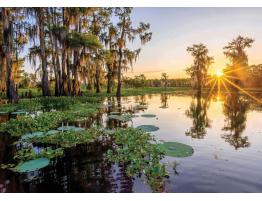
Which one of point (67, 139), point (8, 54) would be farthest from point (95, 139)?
point (8, 54)

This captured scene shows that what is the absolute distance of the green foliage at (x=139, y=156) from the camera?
491 cm

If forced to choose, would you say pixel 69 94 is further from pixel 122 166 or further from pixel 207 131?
pixel 122 166

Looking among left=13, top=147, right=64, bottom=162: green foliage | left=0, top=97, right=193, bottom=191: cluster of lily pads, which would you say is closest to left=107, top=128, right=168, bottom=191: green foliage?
left=0, top=97, right=193, bottom=191: cluster of lily pads

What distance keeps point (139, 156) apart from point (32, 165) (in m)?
2.40

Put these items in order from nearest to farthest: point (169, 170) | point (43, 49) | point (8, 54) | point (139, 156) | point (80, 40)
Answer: point (169, 170) < point (139, 156) < point (8, 54) < point (43, 49) < point (80, 40)

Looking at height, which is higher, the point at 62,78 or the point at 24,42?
the point at 24,42

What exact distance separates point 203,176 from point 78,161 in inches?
110

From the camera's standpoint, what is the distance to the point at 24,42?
878 inches

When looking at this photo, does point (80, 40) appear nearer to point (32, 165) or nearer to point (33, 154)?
point (33, 154)

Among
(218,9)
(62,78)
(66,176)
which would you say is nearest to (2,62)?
(62,78)

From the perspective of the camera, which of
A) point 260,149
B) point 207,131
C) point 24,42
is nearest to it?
point 260,149

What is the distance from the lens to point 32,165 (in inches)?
217

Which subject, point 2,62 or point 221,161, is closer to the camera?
point 221,161

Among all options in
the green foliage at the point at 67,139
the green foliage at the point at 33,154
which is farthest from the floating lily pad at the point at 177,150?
the green foliage at the point at 33,154
